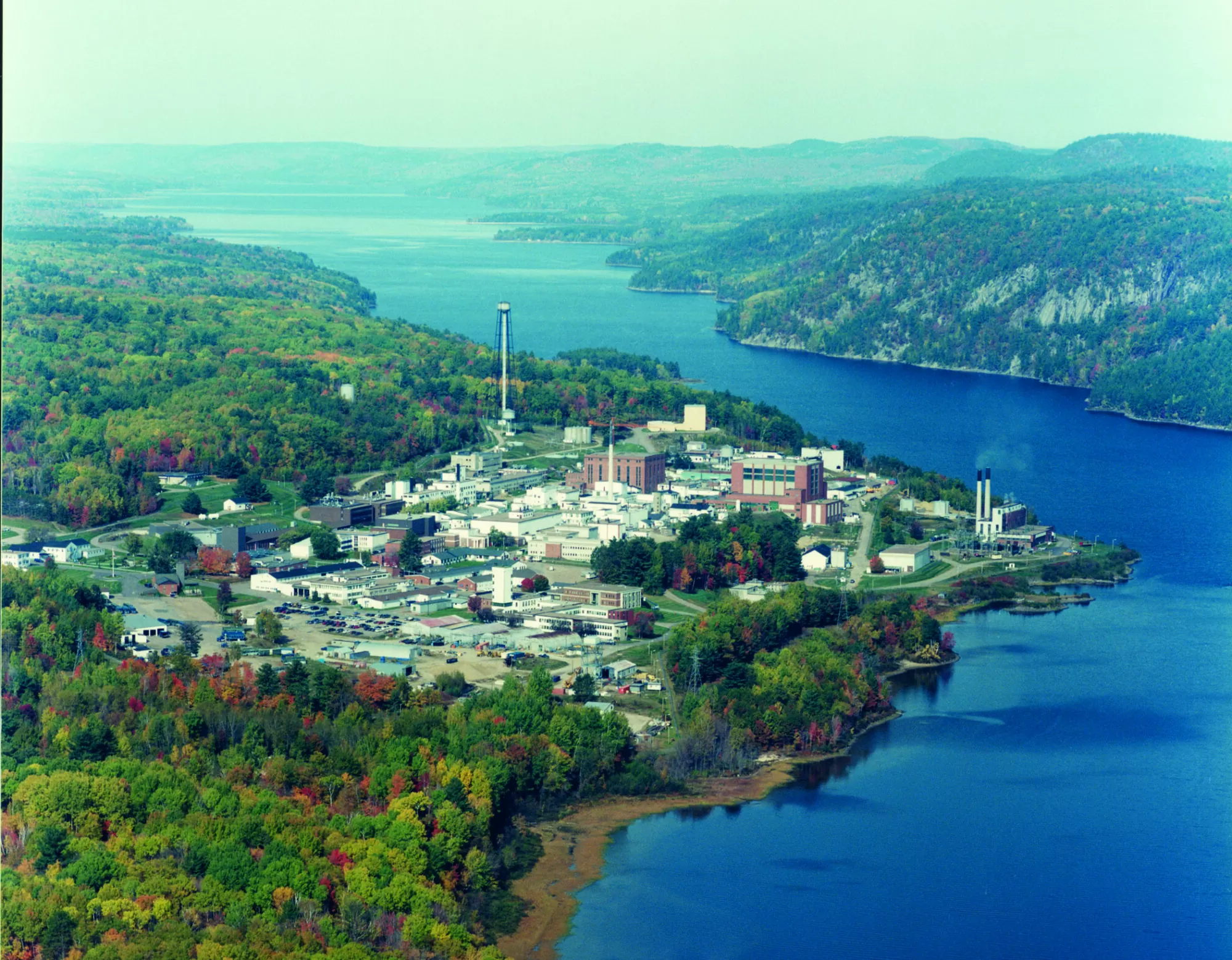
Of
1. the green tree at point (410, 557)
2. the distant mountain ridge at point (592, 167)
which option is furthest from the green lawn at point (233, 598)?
the distant mountain ridge at point (592, 167)

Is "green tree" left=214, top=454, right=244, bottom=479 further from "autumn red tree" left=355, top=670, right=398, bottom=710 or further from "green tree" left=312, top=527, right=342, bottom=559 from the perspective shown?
"autumn red tree" left=355, top=670, right=398, bottom=710

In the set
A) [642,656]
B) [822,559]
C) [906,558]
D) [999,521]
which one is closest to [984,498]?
[999,521]

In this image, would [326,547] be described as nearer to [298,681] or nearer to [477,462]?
[477,462]

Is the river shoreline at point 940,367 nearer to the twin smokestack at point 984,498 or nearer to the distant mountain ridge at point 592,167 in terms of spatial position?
the twin smokestack at point 984,498

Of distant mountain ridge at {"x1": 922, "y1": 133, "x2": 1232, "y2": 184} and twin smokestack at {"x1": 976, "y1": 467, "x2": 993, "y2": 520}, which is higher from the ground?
distant mountain ridge at {"x1": 922, "y1": 133, "x2": 1232, "y2": 184}

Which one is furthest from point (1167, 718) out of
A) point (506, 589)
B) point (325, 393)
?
point (325, 393)

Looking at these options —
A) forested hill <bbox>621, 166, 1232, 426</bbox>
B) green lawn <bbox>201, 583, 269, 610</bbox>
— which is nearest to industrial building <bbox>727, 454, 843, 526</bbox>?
green lawn <bbox>201, 583, 269, 610</bbox>
